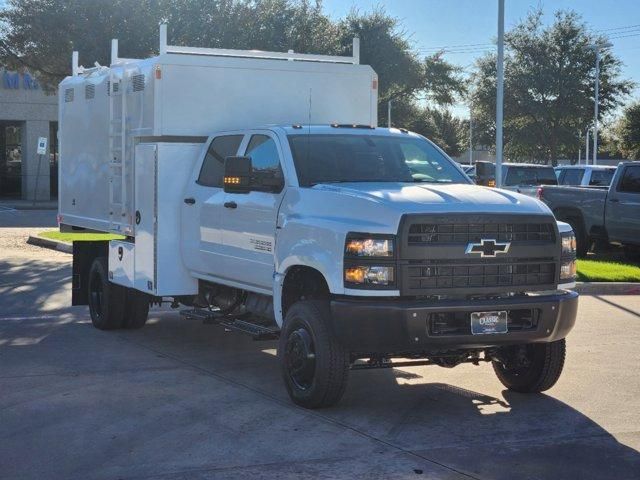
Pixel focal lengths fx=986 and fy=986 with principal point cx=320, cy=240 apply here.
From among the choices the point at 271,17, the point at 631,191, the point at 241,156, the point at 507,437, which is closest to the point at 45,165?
the point at 271,17

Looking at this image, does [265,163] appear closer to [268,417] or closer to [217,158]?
[217,158]

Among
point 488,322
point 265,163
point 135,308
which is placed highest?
point 265,163

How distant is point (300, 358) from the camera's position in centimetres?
741

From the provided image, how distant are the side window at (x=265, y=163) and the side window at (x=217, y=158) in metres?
0.32

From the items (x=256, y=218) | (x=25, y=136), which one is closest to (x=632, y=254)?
(x=256, y=218)

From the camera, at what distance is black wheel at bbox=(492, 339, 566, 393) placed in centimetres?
780

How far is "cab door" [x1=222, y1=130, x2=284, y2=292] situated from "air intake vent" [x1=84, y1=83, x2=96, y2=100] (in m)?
3.21

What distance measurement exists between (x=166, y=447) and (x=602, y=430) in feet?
9.87

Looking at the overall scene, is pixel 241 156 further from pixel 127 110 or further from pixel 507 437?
pixel 507 437

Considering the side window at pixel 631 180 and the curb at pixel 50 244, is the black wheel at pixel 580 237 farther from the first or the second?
the curb at pixel 50 244

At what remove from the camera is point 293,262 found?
7.52 metres

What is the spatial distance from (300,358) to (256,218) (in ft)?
4.80

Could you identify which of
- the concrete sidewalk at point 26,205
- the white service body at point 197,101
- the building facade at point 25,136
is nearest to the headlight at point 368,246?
the white service body at point 197,101

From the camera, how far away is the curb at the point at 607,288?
1475 centimetres
